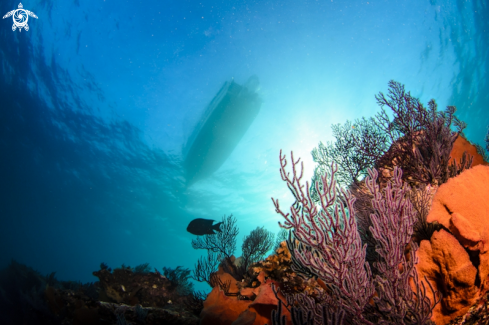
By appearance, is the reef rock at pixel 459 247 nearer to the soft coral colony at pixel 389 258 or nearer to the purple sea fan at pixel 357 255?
the soft coral colony at pixel 389 258

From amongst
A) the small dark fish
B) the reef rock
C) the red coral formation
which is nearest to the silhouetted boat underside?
the small dark fish

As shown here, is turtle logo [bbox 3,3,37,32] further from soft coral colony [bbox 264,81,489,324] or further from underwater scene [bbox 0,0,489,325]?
soft coral colony [bbox 264,81,489,324]

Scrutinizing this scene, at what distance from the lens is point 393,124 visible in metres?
4.55

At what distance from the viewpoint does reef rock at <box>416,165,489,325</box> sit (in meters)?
1.87

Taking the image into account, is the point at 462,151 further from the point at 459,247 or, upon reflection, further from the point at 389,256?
the point at 389,256

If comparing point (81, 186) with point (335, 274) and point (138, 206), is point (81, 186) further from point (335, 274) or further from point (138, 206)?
point (335, 274)

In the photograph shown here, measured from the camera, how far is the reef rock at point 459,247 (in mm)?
1865

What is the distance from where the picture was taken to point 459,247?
6.13ft

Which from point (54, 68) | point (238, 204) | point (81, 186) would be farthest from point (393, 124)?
point (81, 186)

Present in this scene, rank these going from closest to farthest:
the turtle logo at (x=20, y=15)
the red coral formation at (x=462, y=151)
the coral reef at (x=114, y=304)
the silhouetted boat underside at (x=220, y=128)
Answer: the coral reef at (x=114, y=304) < the red coral formation at (x=462, y=151) < the turtle logo at (x=20, y=15) < the silhouetted boat underside at (x=220, y=128)

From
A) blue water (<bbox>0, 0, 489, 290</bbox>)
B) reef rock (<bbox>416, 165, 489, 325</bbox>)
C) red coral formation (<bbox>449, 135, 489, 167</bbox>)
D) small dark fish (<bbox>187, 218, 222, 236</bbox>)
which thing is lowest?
reef rock (<bbox>416, 165, 489, 325</bbox>)

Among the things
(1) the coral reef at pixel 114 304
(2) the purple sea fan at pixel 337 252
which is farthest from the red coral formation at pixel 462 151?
(1) the coral reef at pixel 114 304

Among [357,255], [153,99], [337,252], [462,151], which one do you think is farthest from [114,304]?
[153,99]

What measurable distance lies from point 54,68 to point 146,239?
55.5 m
